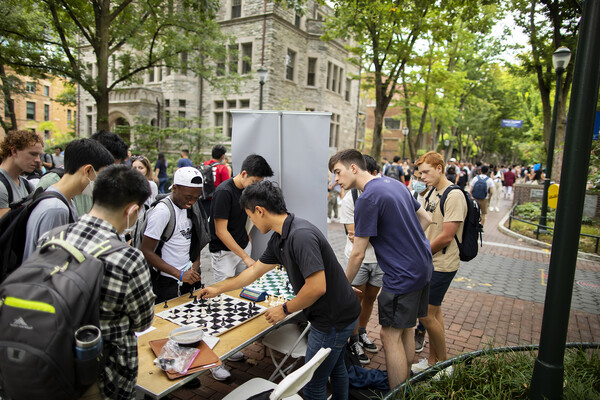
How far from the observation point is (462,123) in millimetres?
36250

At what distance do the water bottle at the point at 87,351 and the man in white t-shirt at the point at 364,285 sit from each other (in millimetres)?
2945

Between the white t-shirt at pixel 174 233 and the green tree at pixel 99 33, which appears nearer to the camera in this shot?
the white t-shirt at pixel 174 233

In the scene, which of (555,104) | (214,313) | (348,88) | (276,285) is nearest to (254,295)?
(214,313)

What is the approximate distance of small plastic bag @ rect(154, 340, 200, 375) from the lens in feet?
7.63

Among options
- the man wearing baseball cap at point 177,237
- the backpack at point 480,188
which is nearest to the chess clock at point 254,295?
the man wearing baseball cap at point 177,237

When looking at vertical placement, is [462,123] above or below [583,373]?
above

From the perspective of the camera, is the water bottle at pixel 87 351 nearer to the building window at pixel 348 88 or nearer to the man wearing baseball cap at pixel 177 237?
the man wearing baseball cap at pixel 177 237

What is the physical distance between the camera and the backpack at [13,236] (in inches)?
91.7

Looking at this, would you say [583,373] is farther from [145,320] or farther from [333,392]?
[145,320]

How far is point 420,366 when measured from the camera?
3.89m

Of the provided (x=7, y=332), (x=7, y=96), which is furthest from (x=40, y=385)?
(x=7, y=96)

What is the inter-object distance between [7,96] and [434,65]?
65.2 feet

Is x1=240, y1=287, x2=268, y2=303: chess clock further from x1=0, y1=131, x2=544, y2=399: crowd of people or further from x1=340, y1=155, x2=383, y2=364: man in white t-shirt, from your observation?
x1=340, y1=155, x2=383, y2=364: man in white t-shirt

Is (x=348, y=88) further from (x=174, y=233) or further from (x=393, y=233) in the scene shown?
(x=393, y=233)
